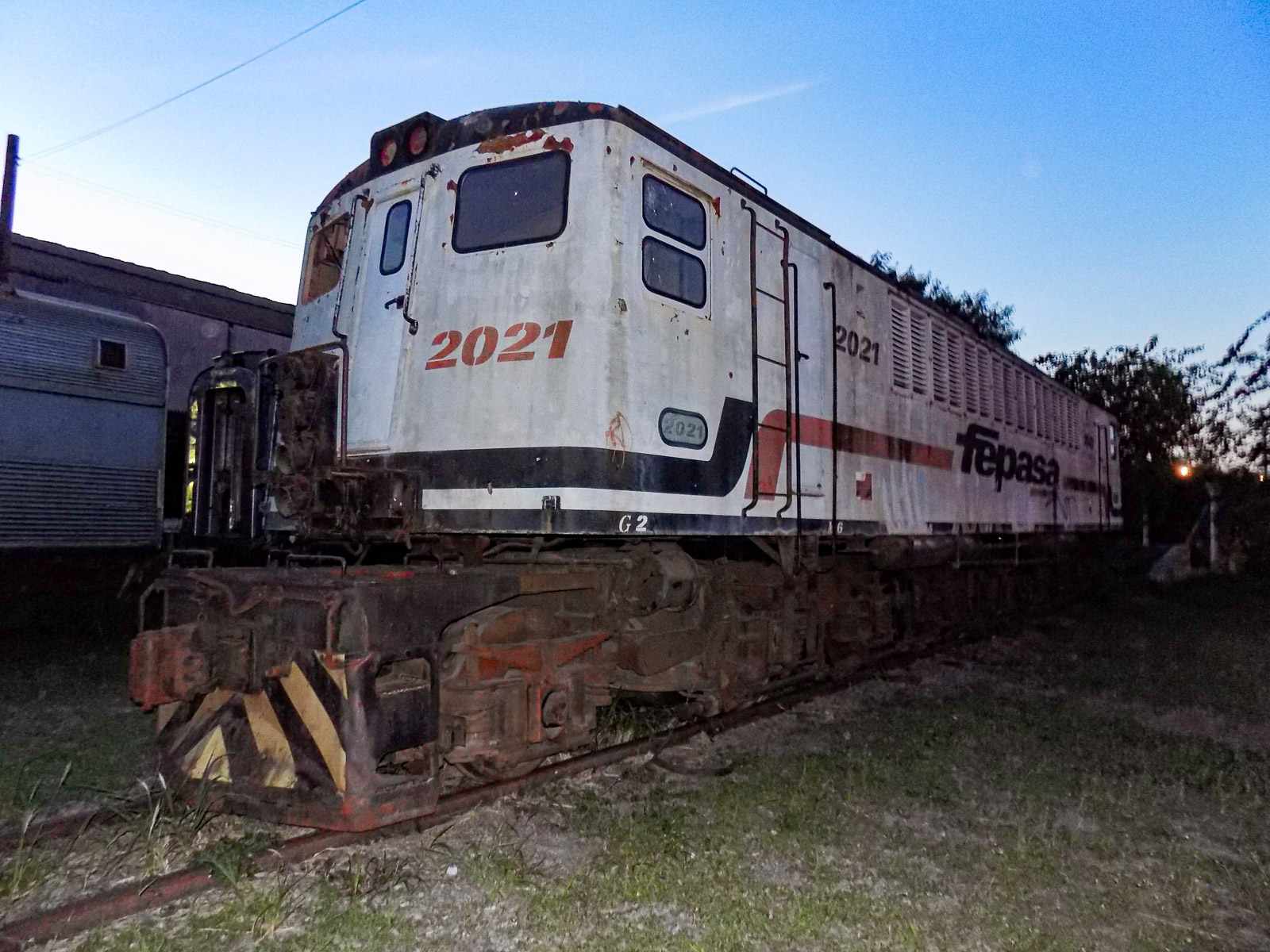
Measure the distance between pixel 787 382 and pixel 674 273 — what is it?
57.2 inches

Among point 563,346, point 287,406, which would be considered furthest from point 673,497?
point 287,406

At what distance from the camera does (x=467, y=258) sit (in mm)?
5125

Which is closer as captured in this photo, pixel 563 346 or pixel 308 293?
pixel 563 346

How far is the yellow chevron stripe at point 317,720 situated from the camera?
4051 millimetres

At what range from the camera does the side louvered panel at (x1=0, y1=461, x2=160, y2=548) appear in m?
9.30

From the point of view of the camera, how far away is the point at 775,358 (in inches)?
251

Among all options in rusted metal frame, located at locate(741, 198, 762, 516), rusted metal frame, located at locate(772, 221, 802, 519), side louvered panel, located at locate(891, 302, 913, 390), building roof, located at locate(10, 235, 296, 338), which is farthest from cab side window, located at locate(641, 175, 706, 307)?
building roof, located at locate(10, 235, 296, 338)

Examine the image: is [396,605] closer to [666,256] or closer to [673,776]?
[673,776]

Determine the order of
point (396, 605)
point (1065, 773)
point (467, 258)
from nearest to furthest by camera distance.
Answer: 1. point (396, 605)
2. point (467, 258)
3. point (1065, 773)

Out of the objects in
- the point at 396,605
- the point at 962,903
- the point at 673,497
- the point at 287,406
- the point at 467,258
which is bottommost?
the point at 962,903

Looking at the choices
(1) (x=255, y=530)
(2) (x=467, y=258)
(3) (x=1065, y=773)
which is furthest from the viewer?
(1) (x=255, y=530)

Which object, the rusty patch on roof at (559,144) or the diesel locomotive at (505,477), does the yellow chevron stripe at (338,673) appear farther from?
the rusty patch on roof at (559,144)

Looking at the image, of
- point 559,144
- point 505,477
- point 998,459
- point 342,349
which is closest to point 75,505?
→ point 342,349

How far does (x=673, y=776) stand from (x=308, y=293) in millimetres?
3863
